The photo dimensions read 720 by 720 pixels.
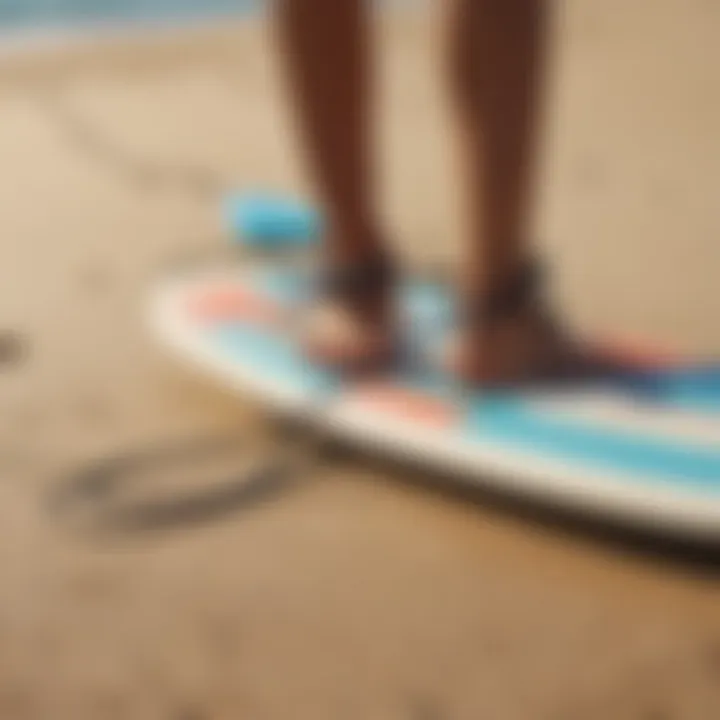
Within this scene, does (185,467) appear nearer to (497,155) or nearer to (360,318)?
(360,318)

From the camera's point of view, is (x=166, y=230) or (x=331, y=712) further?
(x=166, y=230)

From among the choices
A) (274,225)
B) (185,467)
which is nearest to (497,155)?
(185,467)

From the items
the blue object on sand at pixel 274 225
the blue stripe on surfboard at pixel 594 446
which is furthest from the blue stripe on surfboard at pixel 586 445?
the blue object on sand at pixel 274 225

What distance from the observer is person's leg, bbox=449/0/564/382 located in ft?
3.71

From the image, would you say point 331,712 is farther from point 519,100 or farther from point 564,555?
point 519,100

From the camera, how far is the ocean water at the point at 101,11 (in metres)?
2.88

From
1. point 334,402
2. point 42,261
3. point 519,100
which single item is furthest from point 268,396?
point 42,261

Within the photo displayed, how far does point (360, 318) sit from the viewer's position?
1.35 m

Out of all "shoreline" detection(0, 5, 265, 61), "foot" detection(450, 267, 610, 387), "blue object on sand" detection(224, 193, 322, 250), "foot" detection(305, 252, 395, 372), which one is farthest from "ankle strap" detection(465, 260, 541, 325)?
"shoreline" detection(0, 5, 265, 61)

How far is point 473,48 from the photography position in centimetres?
114

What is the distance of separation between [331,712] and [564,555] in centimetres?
25

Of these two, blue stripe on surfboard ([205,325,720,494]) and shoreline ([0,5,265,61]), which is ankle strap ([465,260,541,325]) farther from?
shoreline ([0,5,265,61])

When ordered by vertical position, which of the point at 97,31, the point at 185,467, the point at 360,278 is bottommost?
the point at 97,31

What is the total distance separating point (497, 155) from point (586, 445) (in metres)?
0.24
